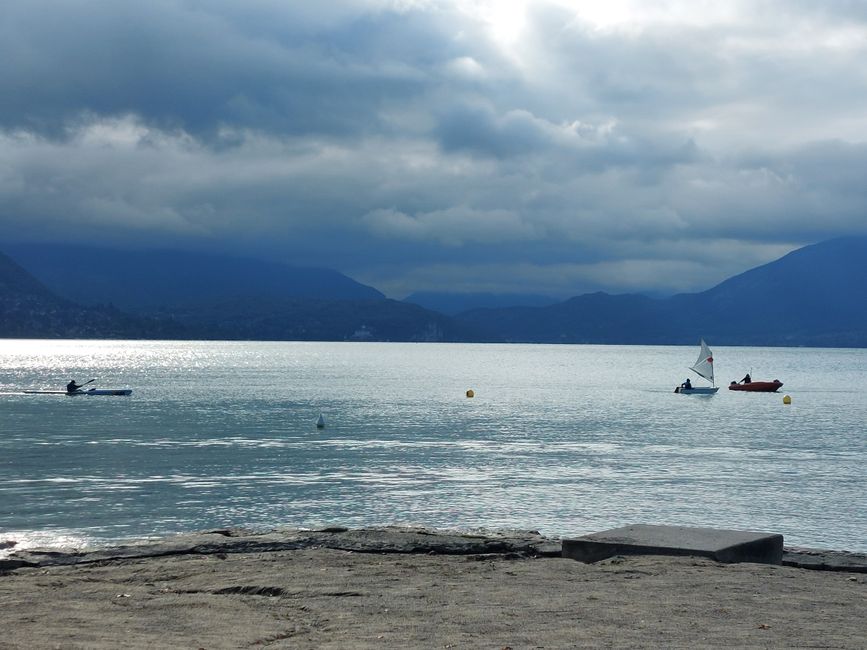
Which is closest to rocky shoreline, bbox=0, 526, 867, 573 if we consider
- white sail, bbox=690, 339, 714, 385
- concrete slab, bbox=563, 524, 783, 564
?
concrete slab, bbox=563, 524, 783, 564

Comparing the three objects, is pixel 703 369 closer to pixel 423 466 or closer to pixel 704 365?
pixel 704 365

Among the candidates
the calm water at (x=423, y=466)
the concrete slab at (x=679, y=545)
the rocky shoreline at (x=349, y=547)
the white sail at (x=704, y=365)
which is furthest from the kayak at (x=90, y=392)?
the concrete slab at (x=679, y=545)

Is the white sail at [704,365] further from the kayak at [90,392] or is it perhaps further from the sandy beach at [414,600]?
the sandy beach at [414,600]

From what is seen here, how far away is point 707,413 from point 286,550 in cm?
7675

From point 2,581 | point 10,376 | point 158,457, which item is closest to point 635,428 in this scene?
point 158,457

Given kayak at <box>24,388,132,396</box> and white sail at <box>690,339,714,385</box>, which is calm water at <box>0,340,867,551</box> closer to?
kayak at <box>24,388,132,396</box>

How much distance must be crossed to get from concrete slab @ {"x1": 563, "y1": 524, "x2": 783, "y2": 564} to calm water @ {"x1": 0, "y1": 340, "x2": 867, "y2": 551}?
32.6 feet

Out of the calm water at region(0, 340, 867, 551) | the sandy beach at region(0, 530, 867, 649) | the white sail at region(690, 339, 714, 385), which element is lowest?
the calm water at region(0, 340, 867, 551)

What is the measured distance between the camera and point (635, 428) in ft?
232

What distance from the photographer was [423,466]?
45.0 m

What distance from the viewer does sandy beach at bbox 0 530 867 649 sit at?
36.0 feet

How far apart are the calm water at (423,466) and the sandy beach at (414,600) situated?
1070 centimetres

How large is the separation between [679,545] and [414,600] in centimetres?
561

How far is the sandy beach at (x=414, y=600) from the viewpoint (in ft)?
36.0
